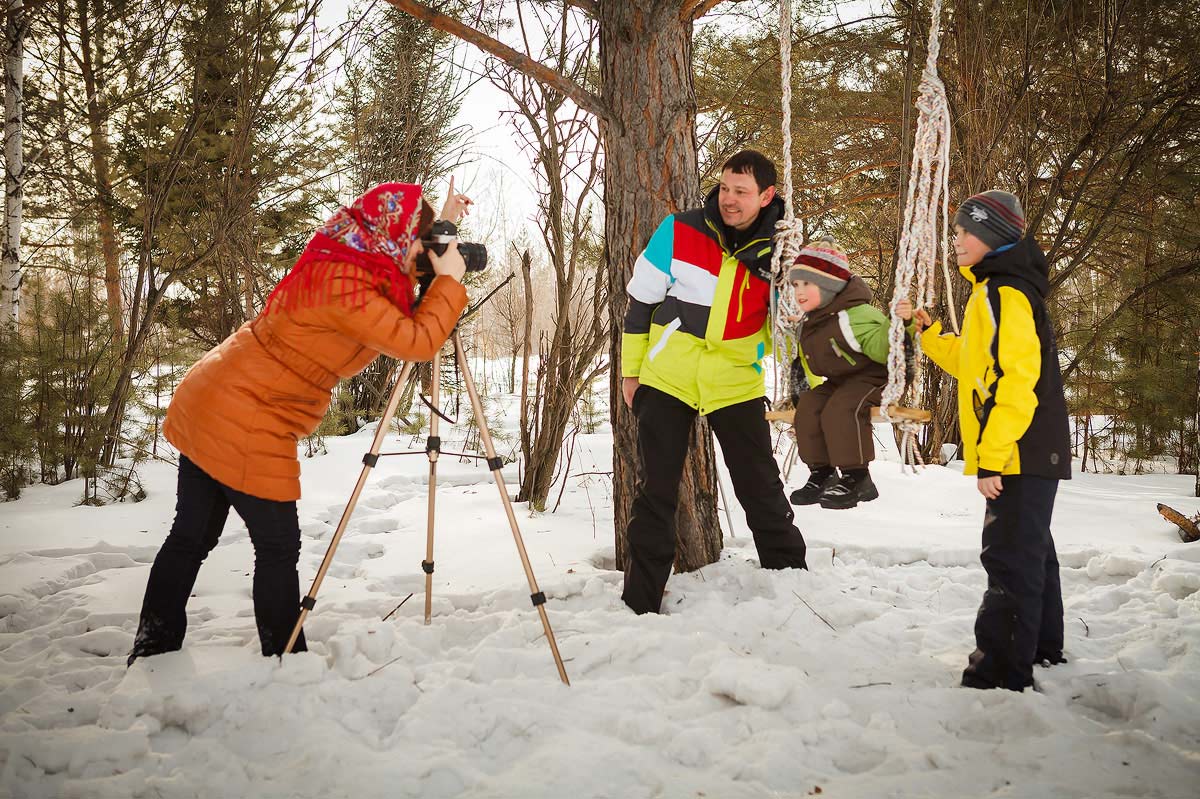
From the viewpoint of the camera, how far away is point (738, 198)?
9.62 ft

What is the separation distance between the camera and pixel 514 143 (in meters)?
5.21

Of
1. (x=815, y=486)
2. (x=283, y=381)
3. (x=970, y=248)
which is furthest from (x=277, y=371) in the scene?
(x=970, y=248)

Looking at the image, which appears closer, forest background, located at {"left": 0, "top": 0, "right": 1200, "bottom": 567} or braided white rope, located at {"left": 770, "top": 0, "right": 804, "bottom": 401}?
braided white rope, located at {"left": 770, "top": 0, "right": 804, "bottom": 401}

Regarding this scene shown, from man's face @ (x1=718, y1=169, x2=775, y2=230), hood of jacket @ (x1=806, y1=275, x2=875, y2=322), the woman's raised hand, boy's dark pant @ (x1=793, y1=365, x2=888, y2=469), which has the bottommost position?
boy's dark pant @ (x1=793, y1=365, x2=888, y2=469)

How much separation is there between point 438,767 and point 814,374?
2.03 m

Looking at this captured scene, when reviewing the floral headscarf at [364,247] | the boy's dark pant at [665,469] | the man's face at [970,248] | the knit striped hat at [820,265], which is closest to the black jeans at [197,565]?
the floral headscarf at [364,247]

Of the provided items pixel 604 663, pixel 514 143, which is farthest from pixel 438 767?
pixel 514 143

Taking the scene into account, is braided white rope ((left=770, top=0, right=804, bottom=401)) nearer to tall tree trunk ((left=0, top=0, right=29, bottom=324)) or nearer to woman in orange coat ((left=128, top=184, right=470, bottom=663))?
woman in orange coat ((left=128, top=184, right=470, bottom=663))

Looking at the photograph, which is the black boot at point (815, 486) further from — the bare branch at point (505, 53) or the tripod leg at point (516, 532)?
the bare branch at point (505, 53)

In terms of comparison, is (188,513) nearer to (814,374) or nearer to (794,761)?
(794,761)

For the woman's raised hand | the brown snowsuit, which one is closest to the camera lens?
the woman's raised hand

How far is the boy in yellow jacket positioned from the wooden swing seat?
0.44ft

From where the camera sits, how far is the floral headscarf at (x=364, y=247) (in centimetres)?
251

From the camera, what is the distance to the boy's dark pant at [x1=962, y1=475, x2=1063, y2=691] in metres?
2.47
